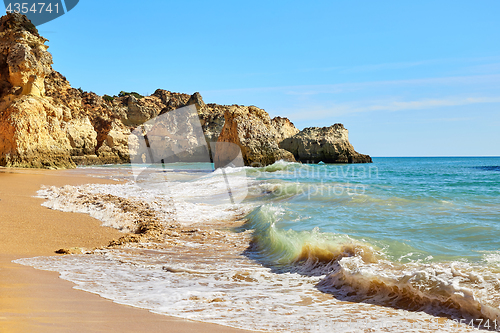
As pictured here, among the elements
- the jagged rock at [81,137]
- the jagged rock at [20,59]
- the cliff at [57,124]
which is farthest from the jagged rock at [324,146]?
the jagged rock at [20,59]

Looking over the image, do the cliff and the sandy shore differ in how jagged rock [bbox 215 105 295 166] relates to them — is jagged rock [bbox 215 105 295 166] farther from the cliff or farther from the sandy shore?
the sandy shore

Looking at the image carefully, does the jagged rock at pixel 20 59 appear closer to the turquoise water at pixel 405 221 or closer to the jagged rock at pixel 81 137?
the jagged rock at pixel 81 137

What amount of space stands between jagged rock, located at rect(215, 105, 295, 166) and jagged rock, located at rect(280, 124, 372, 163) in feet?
53.3

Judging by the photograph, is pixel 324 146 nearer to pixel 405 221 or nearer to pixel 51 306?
pixel 405 221

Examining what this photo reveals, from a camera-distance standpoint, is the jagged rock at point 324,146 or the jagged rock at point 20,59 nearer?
the jagged rock at point 20,59

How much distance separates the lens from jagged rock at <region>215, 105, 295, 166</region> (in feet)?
88.4

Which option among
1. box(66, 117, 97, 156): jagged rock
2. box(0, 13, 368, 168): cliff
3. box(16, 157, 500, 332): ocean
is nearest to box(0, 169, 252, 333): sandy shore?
box(16, 157, 500, 332): ocean

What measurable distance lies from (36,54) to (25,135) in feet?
20.1

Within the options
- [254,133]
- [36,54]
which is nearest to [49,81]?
[36,54]

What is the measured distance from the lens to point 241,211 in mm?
8500

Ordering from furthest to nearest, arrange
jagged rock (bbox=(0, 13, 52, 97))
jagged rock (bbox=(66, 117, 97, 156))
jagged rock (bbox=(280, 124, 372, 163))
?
1. jagged rock (bbox=(280, 124, 372, 163))
2. jagged rock (bbox=(66, 117, 97, 156))
3. jagged rock (bbox=(0, 13, 52, 97))

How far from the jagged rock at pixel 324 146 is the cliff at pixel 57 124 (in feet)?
0.45

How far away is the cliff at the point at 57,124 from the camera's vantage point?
20.1m

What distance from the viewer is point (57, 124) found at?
23.0m
